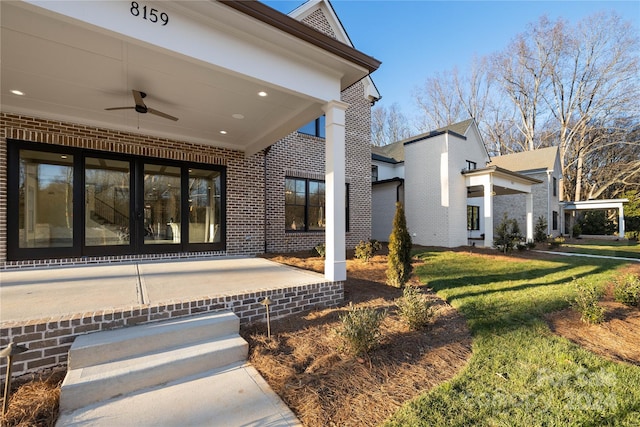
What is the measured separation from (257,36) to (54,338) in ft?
12.6

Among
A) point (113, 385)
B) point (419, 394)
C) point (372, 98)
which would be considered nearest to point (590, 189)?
point (372, 98)

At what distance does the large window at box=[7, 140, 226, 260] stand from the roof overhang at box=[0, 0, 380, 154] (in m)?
0.96

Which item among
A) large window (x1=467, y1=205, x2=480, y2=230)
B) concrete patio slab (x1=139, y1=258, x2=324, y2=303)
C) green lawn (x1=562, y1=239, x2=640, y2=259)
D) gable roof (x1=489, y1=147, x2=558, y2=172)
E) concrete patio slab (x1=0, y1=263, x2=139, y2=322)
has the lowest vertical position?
green lawn (x1=562, y1=239, x2=640, y2=259)

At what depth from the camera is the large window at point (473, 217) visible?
16719 millimetres

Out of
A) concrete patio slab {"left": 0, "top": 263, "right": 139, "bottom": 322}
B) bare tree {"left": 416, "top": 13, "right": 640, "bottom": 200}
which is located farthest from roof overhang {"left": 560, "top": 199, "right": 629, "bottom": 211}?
concrete patio slab {"left": 0, "top": 263, "right": 139, "bottom": 322}

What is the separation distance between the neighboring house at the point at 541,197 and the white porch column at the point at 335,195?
60.5ft

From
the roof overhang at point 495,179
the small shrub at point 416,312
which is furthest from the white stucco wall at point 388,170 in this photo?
the small shrub at point 416,312

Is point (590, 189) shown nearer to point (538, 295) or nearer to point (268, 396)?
point (538, 295)

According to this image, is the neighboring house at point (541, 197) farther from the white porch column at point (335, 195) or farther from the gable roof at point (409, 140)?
the white porch column at point (335, 195)

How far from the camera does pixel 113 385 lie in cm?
218

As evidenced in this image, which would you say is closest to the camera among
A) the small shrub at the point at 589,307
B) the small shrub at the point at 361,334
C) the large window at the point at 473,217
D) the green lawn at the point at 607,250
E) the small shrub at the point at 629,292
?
the small shrub at the point at 361,334

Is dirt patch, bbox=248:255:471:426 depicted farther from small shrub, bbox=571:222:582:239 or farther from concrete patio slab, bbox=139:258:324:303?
small shrub, bbox=571:222:582:239

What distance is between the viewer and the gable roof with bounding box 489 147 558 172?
19.6 metres

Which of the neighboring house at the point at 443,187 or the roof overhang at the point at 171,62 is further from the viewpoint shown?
the neighboring house at the point at 443,187
